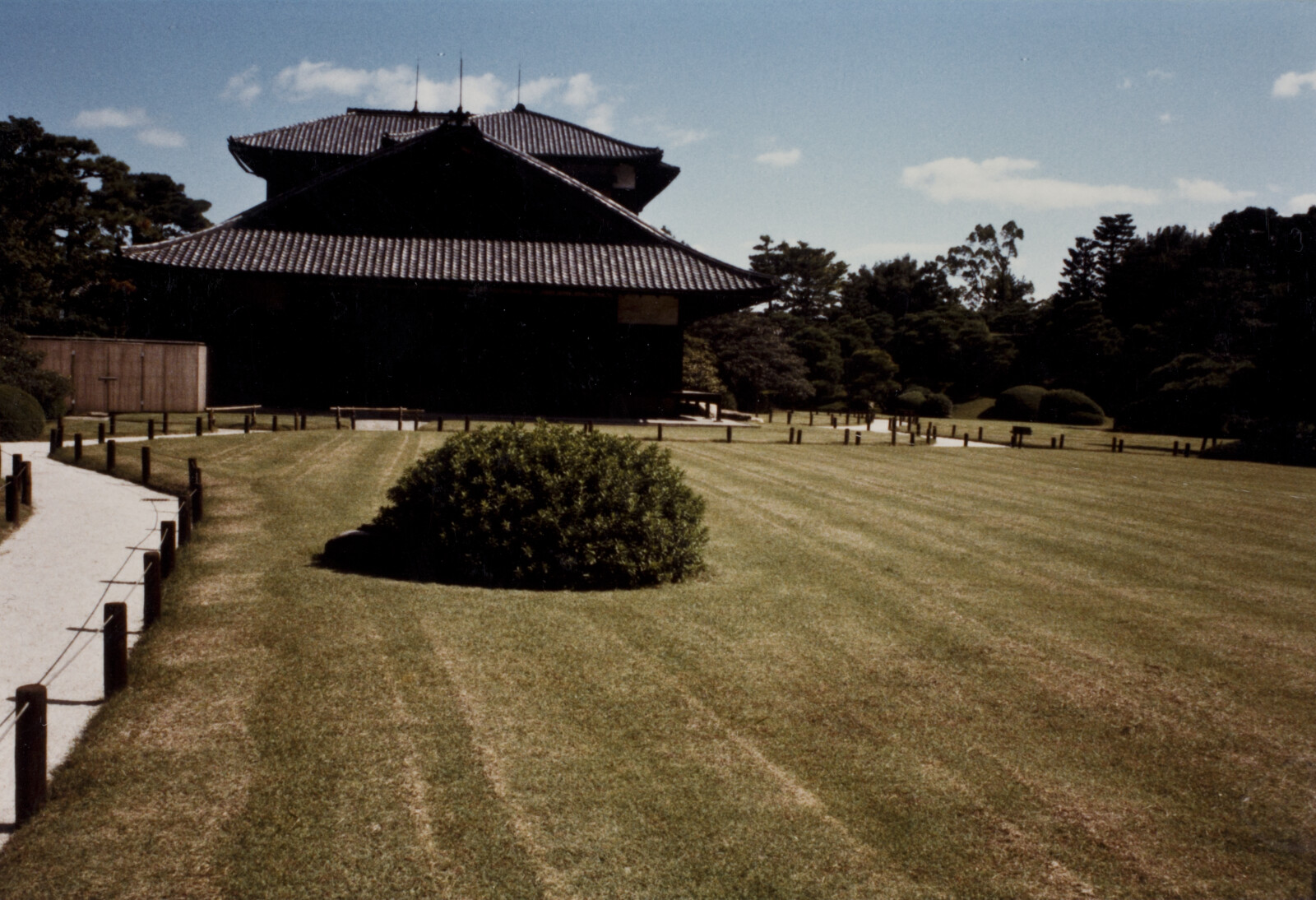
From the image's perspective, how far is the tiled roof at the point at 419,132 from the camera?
33.1 meters

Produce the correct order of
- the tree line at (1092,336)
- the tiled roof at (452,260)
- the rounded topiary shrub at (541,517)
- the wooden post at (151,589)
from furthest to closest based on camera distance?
the tree line at (1092,336)
the tiled roof at (452,260)
the rounded topiary shrub at (541,517)
the wooden post at (151,589)

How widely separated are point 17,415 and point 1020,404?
43641mm

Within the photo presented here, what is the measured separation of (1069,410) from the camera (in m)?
46.8

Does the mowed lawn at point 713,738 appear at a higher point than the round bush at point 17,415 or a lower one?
lower

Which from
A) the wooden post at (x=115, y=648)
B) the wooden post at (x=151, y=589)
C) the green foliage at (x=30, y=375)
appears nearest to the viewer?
the wooden post at (x=115, y=648)

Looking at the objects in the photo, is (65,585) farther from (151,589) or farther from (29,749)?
(29,749)

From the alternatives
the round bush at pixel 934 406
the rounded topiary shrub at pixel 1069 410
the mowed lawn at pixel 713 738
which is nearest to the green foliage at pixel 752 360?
the round bush at pixel 934 406

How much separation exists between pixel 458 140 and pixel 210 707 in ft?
75.6

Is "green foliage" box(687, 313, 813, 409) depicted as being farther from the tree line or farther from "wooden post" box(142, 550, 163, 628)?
"wooden post" box(142, 550, 163, 628)

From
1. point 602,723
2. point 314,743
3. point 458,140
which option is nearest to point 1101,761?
point 602,723

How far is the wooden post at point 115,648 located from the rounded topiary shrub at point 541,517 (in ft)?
10.8

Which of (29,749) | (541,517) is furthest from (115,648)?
(541,517)

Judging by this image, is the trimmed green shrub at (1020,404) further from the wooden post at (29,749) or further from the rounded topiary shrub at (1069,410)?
the wooden post at (29,749)

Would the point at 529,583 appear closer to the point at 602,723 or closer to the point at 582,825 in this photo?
the point at 602,723
